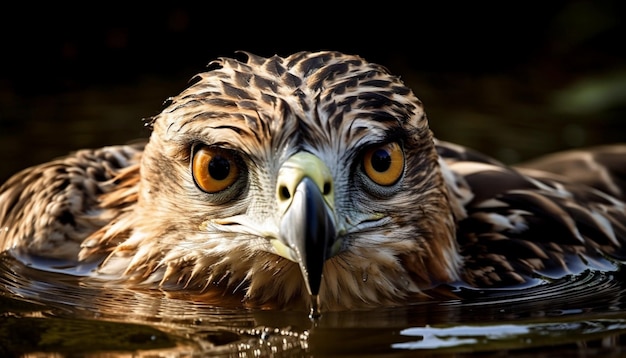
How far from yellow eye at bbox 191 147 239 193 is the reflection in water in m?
0.60

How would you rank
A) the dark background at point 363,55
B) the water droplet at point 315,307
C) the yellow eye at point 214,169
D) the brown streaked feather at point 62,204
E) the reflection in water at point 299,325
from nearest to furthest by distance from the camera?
the reflection in water at point 299,325
the yellow eye at point 214,169
the water droplet at point 315,307
the brown streaked feather at point 62,204
the dark background at point 363,55

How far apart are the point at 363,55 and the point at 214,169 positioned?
25.7ft

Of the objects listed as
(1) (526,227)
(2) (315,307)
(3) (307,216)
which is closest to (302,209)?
(3) (307,216)

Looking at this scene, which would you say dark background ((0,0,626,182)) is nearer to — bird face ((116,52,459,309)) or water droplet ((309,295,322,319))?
bird face ((116,52,459,309))

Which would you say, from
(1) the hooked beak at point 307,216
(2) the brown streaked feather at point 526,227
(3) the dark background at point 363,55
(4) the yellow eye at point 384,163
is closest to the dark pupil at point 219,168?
(1) the hooked beak at point 307,216

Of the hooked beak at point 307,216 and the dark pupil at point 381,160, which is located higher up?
the dark pupil at point 381,160

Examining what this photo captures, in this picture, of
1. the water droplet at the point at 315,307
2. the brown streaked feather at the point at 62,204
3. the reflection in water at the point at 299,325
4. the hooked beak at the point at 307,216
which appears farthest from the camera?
the brown streaked feather at the point at 62,204

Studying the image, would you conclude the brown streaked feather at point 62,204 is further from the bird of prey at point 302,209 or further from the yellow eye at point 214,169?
the yellow eye at point 214,169

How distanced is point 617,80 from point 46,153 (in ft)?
Answer: 18.6

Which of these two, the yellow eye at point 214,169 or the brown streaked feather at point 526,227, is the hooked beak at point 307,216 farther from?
the brown streaked feather at point 526,227

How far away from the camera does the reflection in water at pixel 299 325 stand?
16.8ft

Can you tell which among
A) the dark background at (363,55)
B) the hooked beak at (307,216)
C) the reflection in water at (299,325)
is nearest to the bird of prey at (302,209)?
the hooked beak at (307,216)

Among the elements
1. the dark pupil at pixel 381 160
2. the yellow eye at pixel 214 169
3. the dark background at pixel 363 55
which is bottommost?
the yellow eye at pixel 214 169

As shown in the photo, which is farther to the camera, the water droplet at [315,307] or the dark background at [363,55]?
the dark background at [363,55]
